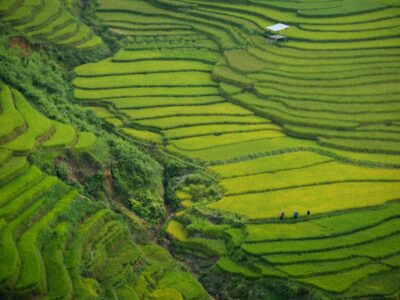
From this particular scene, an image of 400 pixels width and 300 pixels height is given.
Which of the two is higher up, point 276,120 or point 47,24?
point 47,24

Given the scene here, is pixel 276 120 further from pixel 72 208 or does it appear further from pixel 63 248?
pixel 63 248

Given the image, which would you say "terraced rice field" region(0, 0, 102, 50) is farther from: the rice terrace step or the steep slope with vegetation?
the steep slope with vegetation

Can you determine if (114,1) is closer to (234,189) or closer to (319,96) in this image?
(319,96)

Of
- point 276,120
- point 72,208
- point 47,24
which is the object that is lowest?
point 72,208

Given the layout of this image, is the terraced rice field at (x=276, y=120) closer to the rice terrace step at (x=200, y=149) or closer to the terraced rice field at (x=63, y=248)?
the rice terrace step at (x=200, y=149)

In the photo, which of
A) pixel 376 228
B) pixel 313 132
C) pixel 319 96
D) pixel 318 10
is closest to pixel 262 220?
pixel 376 228

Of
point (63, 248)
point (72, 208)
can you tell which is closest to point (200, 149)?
point (72, 208)

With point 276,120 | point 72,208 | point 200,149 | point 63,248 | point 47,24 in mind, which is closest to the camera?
point 63,248
